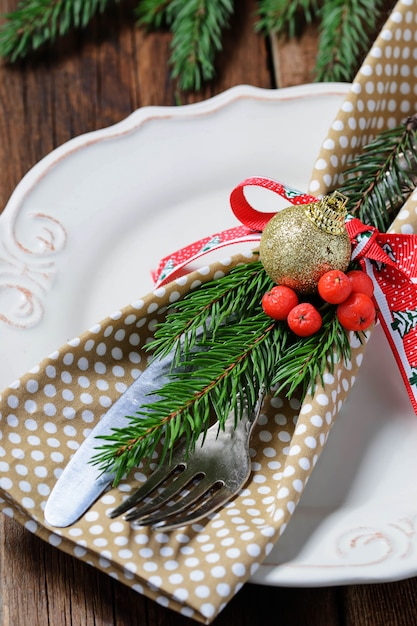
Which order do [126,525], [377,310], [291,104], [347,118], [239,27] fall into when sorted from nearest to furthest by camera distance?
[126,525] < [377,310] < [347,118] < [291,104] < [239,27]

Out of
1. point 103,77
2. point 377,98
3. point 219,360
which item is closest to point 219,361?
point 219,360

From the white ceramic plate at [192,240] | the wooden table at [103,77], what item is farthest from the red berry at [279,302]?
the wooden table at [103,77]

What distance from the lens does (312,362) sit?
65cm

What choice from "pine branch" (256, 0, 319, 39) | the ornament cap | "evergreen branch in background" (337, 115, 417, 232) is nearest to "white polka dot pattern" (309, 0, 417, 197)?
"evergreen branch in background" (337, 115, 417, 232)

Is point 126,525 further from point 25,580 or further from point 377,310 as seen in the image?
point 377,310

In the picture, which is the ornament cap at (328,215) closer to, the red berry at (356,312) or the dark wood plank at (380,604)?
the red berry at (356,312)

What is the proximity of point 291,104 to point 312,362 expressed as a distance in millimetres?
390

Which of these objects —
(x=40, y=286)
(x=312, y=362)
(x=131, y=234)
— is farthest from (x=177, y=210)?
(x=312, y=362)

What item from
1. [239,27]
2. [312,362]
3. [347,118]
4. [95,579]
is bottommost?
[95,579]

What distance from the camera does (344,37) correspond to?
3.35ft

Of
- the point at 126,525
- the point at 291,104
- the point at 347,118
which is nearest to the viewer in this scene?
the point at 126,525

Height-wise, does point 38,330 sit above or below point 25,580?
above

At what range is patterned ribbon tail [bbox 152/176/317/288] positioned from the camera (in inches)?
28.9

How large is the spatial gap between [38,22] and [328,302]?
2.12 ft
